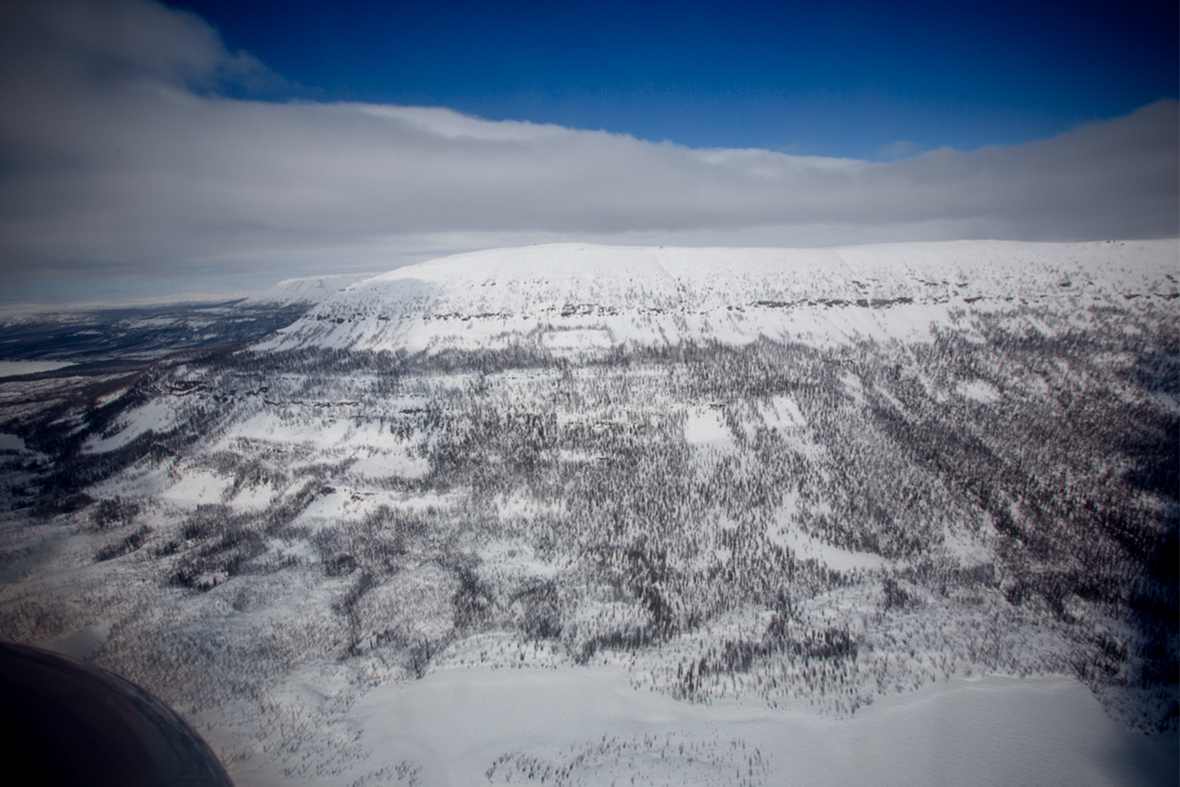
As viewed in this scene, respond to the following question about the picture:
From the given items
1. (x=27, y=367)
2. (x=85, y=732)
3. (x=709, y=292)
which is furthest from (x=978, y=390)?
(x=27, y=367)

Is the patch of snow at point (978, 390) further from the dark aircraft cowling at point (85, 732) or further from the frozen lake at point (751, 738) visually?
the dark aircraft cowling at point (85, 732)

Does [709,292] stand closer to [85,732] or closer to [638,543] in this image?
[638,543]

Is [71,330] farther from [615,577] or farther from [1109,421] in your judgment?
[1109,421]

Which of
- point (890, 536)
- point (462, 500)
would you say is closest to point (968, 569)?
point (890, 536)

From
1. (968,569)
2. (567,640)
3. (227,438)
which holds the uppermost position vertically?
(227,438)

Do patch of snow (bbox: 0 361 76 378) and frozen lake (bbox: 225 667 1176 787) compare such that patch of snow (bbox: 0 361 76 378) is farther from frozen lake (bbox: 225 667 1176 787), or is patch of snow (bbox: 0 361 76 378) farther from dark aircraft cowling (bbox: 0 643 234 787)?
dark aircraft cowling (bbox: 0 643 234 787)
